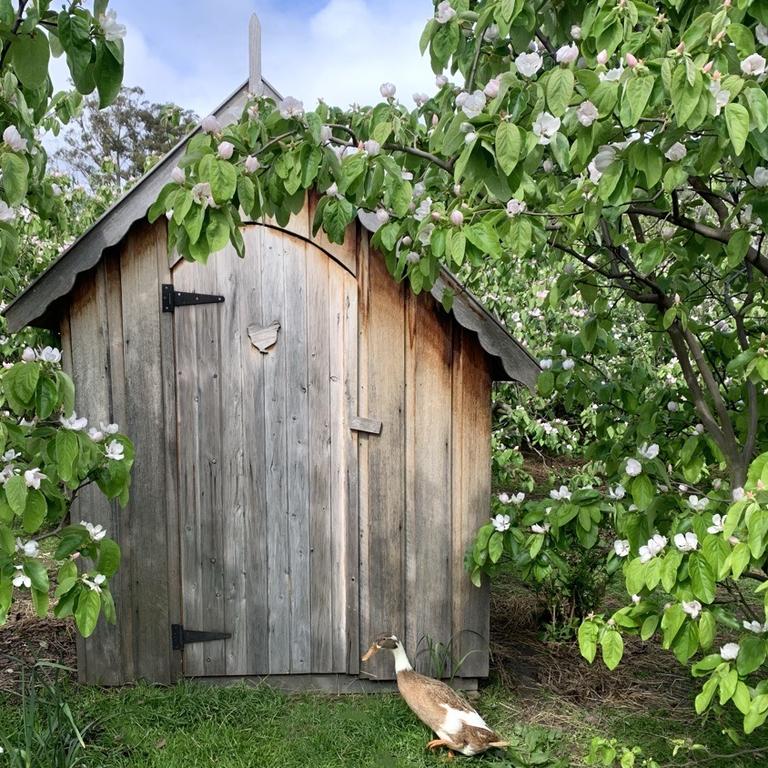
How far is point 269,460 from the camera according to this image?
13.9ft

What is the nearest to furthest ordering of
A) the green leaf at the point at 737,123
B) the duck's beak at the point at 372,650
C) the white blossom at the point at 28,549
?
1. the green leaf at the point at 737,123
2. the white blossom at the point at 28,549
3. the duck's beak at the point at 372,650

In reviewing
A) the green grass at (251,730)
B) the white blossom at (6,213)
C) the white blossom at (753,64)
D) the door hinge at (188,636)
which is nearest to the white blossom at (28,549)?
the white blossom at (6,213)

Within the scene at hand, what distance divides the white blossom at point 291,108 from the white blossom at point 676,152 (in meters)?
1.25

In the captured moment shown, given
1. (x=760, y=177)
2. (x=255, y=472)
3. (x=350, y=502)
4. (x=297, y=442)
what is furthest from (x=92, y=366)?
(x=760, y=177)

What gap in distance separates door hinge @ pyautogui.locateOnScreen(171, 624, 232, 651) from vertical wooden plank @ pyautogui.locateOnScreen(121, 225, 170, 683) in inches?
1.7

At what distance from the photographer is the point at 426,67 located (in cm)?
319

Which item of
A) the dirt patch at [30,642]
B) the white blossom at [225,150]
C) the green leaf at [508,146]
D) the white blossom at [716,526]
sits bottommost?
the dirt patch at [30,642]

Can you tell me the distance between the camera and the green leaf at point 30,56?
1719 millimetres

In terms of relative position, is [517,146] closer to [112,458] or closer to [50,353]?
[50,353]

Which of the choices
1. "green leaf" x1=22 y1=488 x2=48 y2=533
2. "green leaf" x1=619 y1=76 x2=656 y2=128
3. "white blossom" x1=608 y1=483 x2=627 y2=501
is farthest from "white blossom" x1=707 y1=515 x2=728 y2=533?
"green leaf" x1=22 y1=488 x2=48 y2=533

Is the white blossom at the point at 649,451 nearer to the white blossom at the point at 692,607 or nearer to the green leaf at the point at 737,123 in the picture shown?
the white blossom at the point at 692,607

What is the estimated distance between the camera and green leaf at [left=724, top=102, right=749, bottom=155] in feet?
6.12

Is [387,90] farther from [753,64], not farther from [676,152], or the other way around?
[753,64]

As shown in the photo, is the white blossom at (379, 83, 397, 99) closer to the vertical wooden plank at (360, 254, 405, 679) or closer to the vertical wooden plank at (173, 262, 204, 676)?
the vertical wooden plank at (360, 254, 405, 679)
